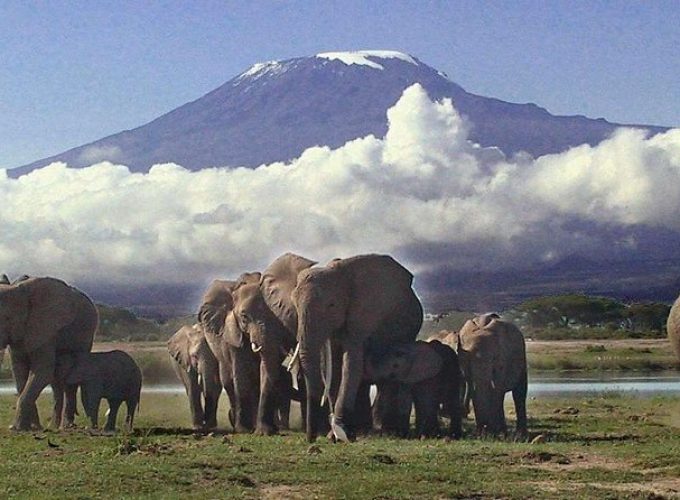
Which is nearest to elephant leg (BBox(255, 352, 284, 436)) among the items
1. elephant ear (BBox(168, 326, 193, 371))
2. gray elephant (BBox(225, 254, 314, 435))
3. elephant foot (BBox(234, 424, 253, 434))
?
gray elephant (BBox(225, 254, 314, 435))

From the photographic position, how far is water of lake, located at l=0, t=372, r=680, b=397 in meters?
44.3

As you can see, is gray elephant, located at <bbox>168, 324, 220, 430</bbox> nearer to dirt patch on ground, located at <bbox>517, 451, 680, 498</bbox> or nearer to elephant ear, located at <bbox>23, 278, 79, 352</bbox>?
elephant ear, located at <bbox>23, 278, 79, 352</bbox>

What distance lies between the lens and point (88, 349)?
2961 cm

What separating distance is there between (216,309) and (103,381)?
3.50 m

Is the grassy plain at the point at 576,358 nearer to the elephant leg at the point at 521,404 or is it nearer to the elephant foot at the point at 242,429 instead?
the elephant foot at the point at 242,429

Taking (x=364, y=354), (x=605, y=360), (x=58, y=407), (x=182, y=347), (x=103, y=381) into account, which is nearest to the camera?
(x=364, y=354)

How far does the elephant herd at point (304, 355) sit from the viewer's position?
980 inches

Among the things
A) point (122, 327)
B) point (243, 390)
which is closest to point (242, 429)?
point (243, 390)

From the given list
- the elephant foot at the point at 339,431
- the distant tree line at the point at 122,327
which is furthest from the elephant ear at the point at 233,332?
the distant tree line at the point at 122,327

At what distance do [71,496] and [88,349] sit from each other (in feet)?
44.9

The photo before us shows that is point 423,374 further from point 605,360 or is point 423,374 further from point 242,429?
point 605,360

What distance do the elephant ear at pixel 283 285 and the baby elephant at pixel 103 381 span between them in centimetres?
309

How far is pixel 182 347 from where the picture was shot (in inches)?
1313

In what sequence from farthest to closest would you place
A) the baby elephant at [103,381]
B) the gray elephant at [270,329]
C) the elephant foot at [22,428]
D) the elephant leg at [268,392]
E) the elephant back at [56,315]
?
1. the baby elephant at [103,381]
2. the elephant back at [56,315]
3. the gray elephant at [270,329]
4. the elephant leg at [268,392]
5. the elephant foot at [22,428]
